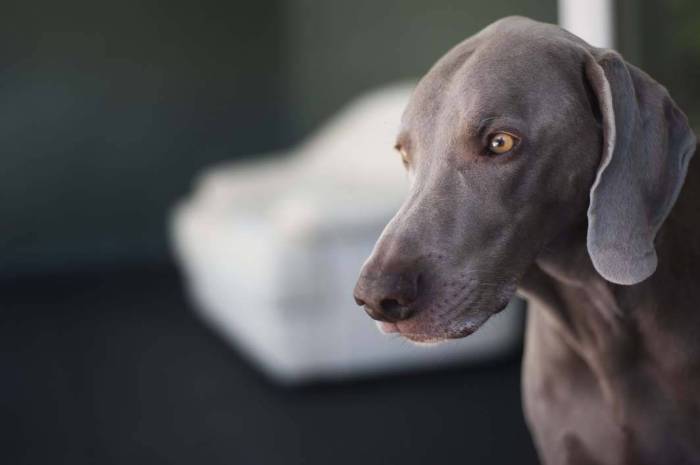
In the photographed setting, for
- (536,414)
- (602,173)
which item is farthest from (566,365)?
(602,173)

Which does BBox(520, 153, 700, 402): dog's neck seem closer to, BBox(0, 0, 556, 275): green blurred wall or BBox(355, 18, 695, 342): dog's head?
BBox(355, 18, 695, 342): dog's head

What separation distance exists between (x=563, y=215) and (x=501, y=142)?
14 cm

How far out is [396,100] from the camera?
4176 millimetres

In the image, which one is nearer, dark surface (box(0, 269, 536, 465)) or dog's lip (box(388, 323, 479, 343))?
dog's lip (box(388, 323, 479, 343))

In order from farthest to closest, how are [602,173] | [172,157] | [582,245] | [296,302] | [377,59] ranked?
1. [172,157]
2. [377,59]
3. [296,302]
4. [582,245]
5. [602,173]

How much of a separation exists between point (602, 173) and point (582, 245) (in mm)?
156

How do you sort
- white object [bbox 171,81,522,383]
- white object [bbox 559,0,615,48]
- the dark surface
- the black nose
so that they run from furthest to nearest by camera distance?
1. white object [bbox 171,81,522,383]
2. the dark surface
3. white object [bbox 559,0,615,48]
4. the black nose

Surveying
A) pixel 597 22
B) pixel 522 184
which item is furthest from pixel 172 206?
pixel 522 184

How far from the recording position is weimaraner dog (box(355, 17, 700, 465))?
3.87ft

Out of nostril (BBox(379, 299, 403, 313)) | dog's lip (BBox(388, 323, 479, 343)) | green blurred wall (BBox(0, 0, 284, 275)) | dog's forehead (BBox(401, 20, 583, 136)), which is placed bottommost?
green blurred wall (BBox(0, 0, 284, 275))

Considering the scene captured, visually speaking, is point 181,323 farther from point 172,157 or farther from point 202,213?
point 172,157

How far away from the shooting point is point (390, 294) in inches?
45.2

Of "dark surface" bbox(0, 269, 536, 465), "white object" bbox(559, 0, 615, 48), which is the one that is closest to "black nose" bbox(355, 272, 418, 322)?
"white object" bbox(559, 0, 615, 48)

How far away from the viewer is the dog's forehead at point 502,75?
1.21 meters
